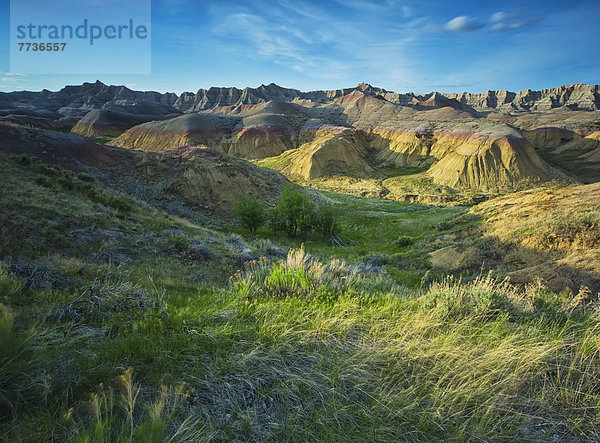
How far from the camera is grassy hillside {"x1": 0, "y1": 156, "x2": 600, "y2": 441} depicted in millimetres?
2240

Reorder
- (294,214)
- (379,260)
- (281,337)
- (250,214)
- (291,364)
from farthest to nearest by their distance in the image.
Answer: (294,214), (250,214), (379,260), (281,337), (291,364)

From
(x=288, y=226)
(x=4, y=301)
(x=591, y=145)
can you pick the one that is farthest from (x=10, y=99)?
(x=591, y=145)

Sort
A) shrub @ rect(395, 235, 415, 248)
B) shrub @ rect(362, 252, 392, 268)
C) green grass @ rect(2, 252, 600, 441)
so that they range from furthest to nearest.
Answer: shrub @ rect(395, 235, 415, 248), shrub @ rect(362, 252, 392, 268), green grass @ rect(2, 252, 600, 441)

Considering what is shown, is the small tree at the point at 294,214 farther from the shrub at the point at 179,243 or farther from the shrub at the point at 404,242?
the shrub at the point at 179,243

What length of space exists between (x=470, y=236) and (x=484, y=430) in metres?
15.6

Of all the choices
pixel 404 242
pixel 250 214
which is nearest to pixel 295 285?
pixel 404 242

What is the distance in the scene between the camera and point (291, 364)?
2.95 meters

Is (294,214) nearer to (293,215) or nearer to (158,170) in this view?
(293,215)

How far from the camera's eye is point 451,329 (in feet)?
11.5

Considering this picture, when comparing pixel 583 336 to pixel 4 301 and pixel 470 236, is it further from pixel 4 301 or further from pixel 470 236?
pixel 470 236

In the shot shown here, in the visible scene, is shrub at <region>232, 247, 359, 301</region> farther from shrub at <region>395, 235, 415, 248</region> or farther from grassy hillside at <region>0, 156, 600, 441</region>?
shrub at <region>395, 235, 415, 248</region>

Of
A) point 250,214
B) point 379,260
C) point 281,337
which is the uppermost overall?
point 281,337

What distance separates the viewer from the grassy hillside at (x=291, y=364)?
2240 mm

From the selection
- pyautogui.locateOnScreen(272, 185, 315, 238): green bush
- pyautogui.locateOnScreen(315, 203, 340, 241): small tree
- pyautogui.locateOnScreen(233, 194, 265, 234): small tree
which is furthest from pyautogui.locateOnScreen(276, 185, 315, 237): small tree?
pyautogui.locateOnScreen(233, 194, 265, 234): small tree
